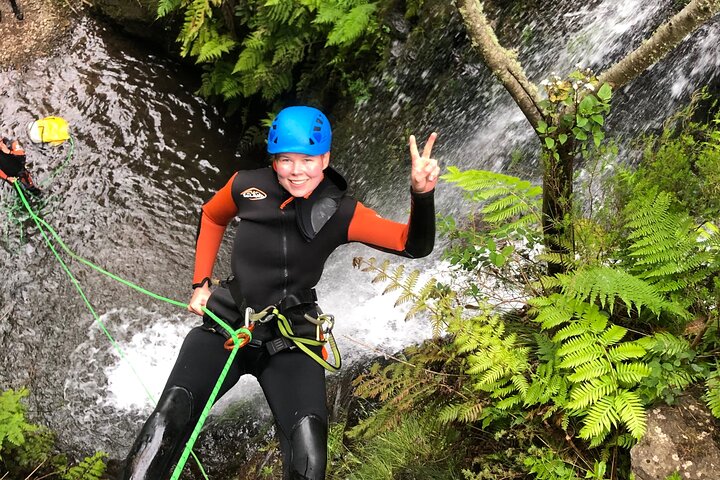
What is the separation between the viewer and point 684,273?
3.12 m

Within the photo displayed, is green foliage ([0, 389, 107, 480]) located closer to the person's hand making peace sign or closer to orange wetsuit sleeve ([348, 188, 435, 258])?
orange wetsuit sleeve ([348, 188, 435, 258])

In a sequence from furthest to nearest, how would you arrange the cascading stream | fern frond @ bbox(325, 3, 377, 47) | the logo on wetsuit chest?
fern frond @ bbox(325, 3, 377, 47), the cascading stream, the logo on wetsuit chest

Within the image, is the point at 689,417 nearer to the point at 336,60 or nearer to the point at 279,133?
the point at 279,133

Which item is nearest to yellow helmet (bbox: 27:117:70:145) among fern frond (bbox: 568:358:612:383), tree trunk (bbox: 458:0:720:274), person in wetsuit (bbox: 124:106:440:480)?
person in wetsuit (bbox: 124:106:440:480)

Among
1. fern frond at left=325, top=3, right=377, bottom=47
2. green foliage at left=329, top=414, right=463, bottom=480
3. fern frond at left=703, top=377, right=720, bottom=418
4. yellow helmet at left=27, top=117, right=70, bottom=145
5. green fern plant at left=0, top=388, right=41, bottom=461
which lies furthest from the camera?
yellow helmet at left=27, top=117, right=70, bottom=145

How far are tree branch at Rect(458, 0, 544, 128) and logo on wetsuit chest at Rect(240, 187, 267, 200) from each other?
61.6 inches

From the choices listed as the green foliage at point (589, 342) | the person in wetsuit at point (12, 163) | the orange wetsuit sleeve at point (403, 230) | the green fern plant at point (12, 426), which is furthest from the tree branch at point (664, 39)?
the person in wetsuit at point (12, 163)

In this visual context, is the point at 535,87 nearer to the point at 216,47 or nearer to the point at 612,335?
the point at 612,335

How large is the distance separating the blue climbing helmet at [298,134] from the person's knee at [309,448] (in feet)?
5.24

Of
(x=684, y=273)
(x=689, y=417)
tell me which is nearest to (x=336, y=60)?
(x=684, y=273)

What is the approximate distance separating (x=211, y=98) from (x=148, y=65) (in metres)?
1.49

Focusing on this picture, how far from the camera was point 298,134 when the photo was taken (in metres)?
3.29

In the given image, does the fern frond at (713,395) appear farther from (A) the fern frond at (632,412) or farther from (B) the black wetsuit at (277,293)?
(B) the black wetsuit at (277,293)

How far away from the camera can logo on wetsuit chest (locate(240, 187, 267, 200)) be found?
357 cm
